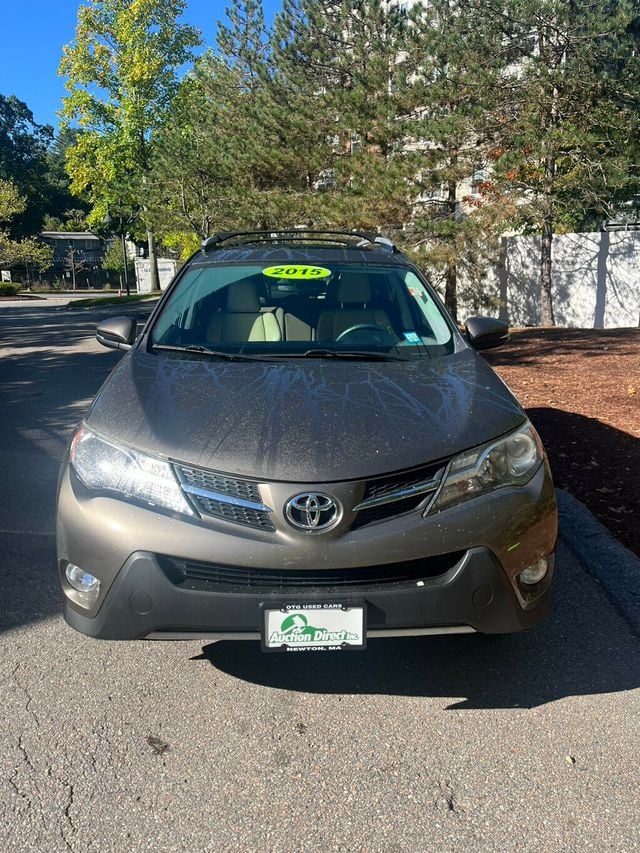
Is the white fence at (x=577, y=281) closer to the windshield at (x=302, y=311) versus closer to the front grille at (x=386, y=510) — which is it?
the windshield at (x=302, y=311)

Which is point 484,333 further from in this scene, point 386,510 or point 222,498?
point 222,498

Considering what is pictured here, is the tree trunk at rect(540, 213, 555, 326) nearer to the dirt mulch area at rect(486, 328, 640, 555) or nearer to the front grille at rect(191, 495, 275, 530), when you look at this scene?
the dirt mulch area at rect(486, 328, 640, 555)

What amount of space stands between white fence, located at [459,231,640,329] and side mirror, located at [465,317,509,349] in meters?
13.7

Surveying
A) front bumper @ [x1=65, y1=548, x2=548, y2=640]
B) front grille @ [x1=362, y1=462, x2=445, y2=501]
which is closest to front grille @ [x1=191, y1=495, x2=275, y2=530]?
front bumper @ [x1=65, y1=548, x2=548, y2=640]

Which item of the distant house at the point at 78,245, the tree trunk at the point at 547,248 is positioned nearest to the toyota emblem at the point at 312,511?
the tree trunk at the point at 547,248

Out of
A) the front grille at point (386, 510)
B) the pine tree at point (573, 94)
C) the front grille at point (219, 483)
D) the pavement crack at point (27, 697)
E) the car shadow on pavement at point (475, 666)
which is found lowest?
the car shadow on pavement at point (475, 666)

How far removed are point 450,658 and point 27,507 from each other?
3.18 meters

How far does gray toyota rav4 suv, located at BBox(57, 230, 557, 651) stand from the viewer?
2.42 m

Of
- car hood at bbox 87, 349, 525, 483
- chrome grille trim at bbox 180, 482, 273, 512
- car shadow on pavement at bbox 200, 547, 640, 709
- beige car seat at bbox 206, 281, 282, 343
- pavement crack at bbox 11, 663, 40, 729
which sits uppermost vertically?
beige car seat at bbox 206, 281, 282, 343

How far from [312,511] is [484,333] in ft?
6.82

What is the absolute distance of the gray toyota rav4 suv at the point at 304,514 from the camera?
2420mm

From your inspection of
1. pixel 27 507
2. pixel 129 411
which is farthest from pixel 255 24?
pixel 129 411

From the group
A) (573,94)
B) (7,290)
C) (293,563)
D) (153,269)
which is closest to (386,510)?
(293,563)

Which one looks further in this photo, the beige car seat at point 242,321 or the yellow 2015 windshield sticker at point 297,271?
the yellow 2015 windshield sticker at point 297,271
